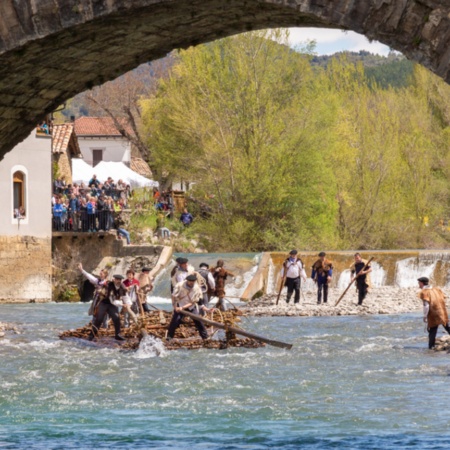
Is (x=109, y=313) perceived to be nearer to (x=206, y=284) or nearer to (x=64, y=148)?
(x=206, y=284)

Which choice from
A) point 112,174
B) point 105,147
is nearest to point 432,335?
point 112,174

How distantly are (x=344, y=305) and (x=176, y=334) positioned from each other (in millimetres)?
10096

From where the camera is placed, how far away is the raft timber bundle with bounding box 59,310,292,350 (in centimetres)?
2248

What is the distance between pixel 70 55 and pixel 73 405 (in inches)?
356

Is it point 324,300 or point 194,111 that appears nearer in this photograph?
point 324,300

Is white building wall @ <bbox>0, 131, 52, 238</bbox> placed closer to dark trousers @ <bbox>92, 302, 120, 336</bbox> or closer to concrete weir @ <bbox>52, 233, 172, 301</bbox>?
concrete weir @ <bbox>52, 233, 172, 301</bbox>

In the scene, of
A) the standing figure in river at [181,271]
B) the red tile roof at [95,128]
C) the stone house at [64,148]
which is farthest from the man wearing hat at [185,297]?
the red tile roof at [95,128]

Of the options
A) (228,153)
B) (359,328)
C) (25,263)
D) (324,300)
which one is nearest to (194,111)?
(228,153)

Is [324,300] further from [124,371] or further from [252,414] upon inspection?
[252,414]

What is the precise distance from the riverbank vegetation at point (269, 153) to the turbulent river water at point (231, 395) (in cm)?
2007

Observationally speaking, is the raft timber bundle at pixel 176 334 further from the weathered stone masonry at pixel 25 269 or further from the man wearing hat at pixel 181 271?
Answer: the weathered stone masonry at pixel 25 269

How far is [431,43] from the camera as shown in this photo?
20.9 ft

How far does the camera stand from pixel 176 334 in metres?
23.4

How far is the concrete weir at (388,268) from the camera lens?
1524 inches
